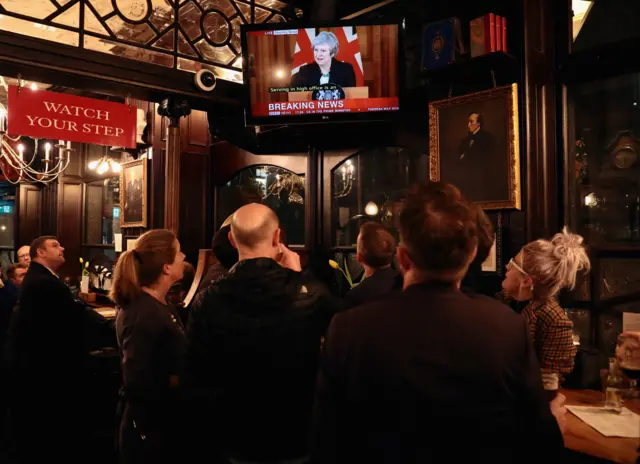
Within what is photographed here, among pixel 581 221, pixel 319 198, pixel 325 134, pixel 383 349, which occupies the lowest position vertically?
pixel 383 349

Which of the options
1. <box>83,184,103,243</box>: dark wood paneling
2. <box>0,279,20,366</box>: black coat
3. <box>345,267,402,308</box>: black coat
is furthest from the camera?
<box>83,184,103,243</box>: dark wood paneling

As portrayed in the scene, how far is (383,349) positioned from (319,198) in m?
3.80

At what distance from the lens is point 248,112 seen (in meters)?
4.39

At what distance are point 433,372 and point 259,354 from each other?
29.5 inches

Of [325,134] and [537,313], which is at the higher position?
[325,134]

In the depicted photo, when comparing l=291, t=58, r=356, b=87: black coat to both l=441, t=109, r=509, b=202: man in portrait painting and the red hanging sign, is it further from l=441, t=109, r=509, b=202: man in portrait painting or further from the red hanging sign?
the red hanging sign

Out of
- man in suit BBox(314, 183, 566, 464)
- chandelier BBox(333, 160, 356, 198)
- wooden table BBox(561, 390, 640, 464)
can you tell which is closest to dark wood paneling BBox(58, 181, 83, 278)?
chandelier BBox(333, 160, 356, 198)

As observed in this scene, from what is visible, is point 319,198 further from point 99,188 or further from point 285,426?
point 99,188

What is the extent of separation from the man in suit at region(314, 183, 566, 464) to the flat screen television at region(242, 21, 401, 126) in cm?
300

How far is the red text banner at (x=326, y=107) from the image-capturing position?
13.6 ft

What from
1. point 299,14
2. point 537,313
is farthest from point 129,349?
point 299,14

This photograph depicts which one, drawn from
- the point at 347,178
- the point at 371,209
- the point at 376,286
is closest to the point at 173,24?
the point at 347,178

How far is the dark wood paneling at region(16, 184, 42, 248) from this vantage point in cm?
850

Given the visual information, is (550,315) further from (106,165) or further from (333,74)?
(106,165)
